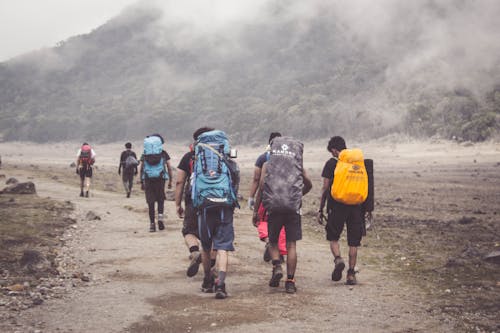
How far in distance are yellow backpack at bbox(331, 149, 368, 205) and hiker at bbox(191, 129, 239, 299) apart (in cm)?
136

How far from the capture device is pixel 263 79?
81812mm

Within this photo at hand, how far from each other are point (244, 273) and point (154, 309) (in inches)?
85.6

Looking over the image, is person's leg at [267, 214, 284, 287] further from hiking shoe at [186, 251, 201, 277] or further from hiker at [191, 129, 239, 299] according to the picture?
hiking shoe at [186, 251, 201, 277]

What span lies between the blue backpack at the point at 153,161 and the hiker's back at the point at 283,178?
444 cm

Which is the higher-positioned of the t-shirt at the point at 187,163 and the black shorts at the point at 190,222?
the t-shirt at the point at 187,163

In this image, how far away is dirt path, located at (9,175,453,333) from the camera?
5.43m

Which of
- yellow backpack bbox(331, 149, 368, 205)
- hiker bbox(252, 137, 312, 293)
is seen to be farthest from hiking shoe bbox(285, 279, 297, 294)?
yellow backpack bbox(331, 149, 368, 205)

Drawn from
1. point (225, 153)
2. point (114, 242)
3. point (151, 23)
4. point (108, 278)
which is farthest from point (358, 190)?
point (151, 23)

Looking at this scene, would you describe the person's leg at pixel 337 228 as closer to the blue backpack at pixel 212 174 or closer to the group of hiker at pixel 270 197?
the group of hiker at pixel 270 197

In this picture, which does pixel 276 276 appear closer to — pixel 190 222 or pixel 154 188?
pixel 190 222

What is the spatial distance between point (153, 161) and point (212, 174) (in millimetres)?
4685

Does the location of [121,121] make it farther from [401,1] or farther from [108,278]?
[108,278]

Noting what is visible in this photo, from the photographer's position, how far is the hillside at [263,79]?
52.9m

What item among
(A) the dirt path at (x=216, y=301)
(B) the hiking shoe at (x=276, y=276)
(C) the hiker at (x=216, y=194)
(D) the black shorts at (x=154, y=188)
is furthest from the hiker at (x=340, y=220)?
(D) the black shorts at (x=154, y=188)
